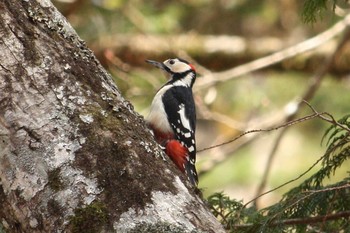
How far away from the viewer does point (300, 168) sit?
1127 centimetres

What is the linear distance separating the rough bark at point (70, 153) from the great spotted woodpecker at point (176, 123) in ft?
5.69

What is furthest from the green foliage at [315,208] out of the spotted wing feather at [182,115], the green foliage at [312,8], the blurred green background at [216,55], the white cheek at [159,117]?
the blurred green background at [216,55]

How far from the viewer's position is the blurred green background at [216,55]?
7086 mm

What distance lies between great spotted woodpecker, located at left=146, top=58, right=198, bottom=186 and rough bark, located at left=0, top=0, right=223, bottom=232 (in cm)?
173

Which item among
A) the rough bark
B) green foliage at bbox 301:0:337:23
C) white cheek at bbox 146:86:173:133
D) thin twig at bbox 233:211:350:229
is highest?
white cheek at bbox 146:86:173:133

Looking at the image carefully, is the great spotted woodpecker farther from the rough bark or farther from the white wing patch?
the rough bark

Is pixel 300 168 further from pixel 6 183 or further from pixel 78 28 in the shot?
pixel 6 183

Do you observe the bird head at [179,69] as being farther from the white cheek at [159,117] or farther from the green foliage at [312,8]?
the green foliage at [312,8]

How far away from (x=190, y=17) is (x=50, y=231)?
24.9 ft

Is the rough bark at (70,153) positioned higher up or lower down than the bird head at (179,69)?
lower down

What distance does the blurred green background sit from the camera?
7.09 meters

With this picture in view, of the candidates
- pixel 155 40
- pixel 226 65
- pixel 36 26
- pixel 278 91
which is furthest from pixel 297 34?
pixel 36 26

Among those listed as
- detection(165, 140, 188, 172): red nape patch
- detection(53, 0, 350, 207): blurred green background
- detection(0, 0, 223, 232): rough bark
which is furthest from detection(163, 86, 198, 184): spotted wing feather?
detection(0, 0, 223, 232): rough bark

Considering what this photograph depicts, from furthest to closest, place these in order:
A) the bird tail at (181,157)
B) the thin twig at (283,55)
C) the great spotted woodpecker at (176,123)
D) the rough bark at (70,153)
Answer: the thin twig at (283,55)
the great spotted woodpecker at (176,123)
the bird tail at (181,157)
the rough bark at (70,153)
